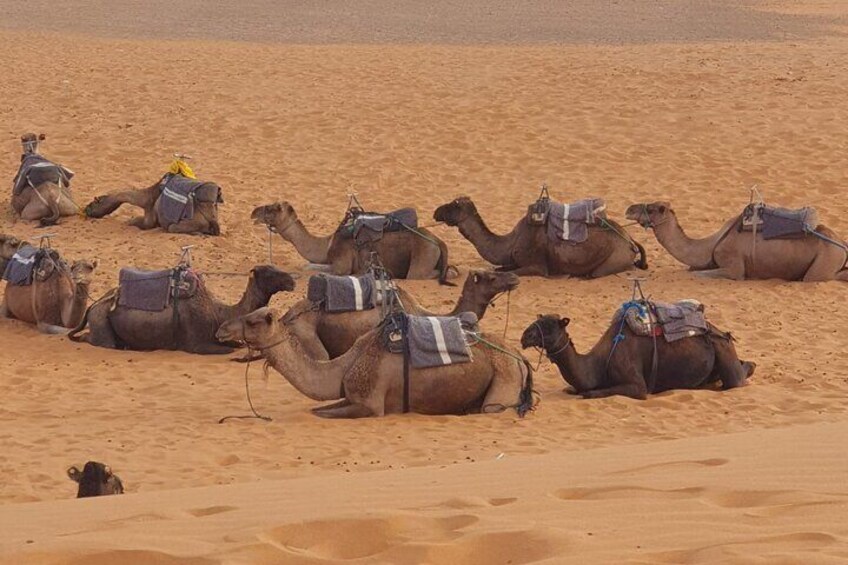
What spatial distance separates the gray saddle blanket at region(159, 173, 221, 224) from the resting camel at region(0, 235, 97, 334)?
3585 millimetres

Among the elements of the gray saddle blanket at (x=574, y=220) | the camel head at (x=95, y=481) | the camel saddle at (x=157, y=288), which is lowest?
the camel head at (x=95, y=481)

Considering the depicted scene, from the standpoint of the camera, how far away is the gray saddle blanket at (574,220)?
52.8 feet

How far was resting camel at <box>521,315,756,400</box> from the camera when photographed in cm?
1168

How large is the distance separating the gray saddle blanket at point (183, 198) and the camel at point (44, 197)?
153 cm

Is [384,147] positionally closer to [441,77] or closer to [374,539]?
[441,77]

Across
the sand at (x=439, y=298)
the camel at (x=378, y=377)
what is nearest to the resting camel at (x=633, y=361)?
the sand at (x=439, y=298)

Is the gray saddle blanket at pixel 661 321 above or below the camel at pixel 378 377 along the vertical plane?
above

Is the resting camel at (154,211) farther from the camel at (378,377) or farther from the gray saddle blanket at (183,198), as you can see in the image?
the camel at (378,377)

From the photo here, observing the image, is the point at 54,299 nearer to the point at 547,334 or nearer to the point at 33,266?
the point at 33,266

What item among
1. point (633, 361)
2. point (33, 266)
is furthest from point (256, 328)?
point (33, 266)

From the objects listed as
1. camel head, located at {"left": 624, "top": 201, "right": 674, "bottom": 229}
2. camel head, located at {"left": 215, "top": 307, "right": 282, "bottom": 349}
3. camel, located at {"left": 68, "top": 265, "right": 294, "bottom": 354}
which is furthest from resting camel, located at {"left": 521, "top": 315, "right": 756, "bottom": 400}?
camel head, located at {"left": 624, "top": 201, "right": 674, "bottom": 229}

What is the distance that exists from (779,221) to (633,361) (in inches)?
177

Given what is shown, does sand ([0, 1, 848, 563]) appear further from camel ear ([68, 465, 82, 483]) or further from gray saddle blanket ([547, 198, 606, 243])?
gray saddle blanket ([547, 198, 606, 243])

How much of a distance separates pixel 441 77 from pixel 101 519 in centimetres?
2271
